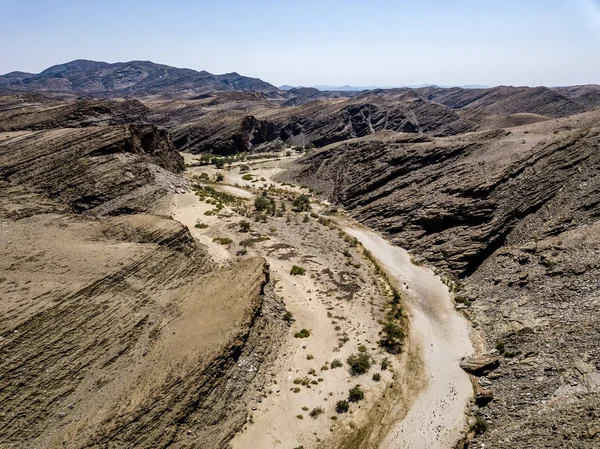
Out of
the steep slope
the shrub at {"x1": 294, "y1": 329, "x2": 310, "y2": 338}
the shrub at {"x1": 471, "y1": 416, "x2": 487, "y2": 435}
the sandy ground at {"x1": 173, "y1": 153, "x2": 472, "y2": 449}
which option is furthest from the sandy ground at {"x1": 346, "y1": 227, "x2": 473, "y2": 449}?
the steep slope

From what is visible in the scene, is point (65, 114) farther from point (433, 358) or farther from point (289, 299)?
point (433, 358)

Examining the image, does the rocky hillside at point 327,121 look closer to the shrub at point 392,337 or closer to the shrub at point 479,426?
the shrub at point 392,337

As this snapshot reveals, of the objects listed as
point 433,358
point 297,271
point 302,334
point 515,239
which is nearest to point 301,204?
point 297,271

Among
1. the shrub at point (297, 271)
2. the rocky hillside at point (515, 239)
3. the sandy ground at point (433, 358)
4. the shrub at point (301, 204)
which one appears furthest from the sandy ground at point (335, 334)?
the shrub at point (301, 204)

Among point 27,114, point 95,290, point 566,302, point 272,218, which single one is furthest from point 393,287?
point 27,114

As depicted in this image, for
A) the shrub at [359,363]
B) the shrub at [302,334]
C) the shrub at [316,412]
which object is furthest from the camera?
the shrub at [302,334]

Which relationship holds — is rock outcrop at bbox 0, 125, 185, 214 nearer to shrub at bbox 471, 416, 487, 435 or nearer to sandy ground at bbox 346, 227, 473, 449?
sandy ground at bbox 346, 227, 473, 449
